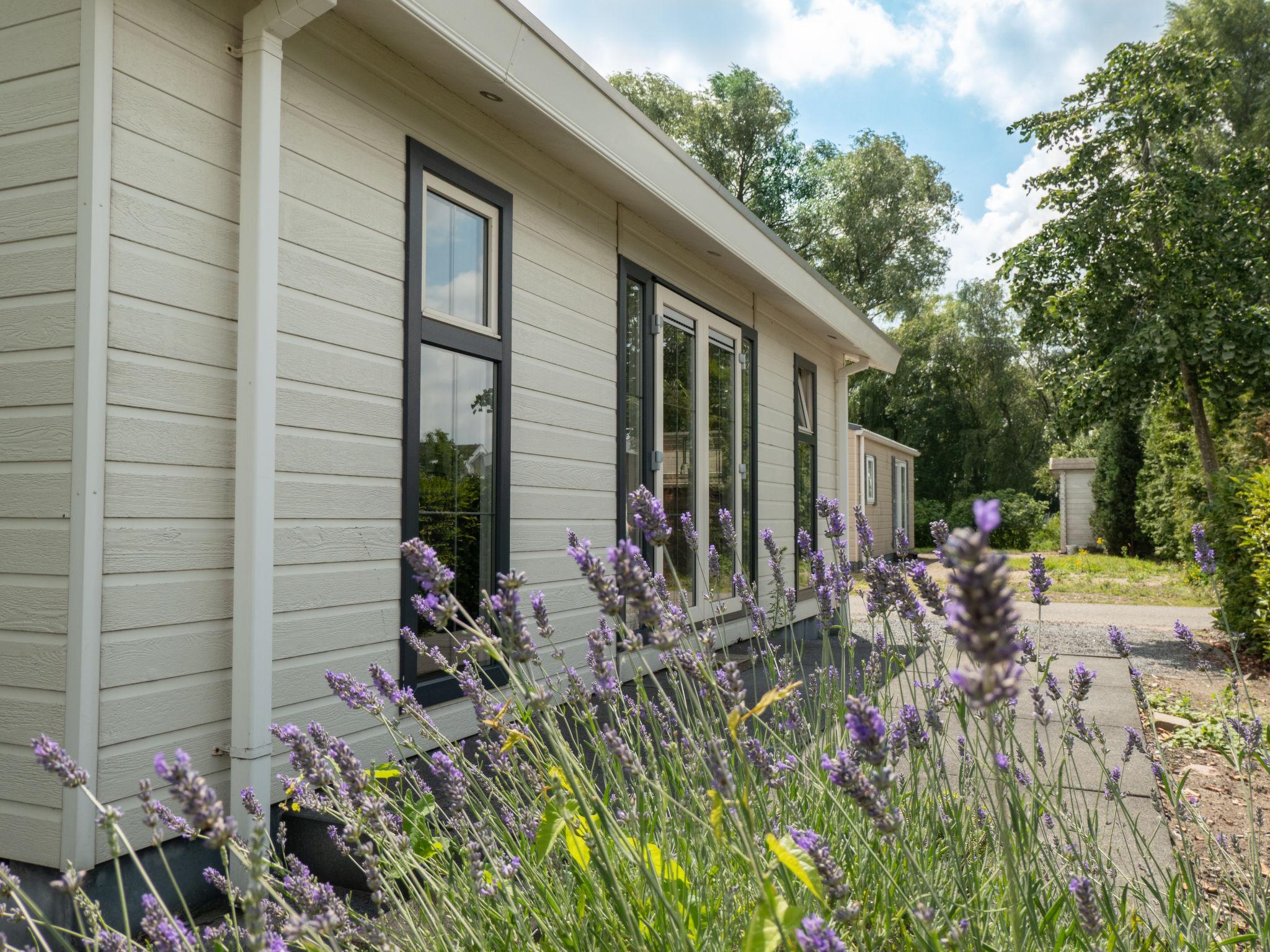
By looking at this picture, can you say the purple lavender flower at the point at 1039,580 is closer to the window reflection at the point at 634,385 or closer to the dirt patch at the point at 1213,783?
the dirt patch at the point at 1213,783

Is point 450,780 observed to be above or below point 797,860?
below

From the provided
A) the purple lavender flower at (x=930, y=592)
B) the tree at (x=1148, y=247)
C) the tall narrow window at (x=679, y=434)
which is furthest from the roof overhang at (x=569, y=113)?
the tree at (x=1148, y=247)

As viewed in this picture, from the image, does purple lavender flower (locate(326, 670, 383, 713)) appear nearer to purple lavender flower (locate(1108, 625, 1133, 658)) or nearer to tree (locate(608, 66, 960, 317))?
purple lavender flower (locate(1108, 625, 1133, 658))

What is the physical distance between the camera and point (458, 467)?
11.7 feet

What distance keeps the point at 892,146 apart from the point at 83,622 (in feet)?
79.6

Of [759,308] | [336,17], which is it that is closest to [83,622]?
[336,17]

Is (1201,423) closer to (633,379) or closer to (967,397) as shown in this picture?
(633,379)

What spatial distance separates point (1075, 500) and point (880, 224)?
8.79 meters

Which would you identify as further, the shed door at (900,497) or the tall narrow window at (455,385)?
the shed door at (900,497)

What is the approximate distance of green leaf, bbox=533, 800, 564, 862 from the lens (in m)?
1.03

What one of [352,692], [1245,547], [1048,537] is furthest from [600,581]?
[1048,537]

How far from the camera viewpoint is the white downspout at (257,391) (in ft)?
8.16

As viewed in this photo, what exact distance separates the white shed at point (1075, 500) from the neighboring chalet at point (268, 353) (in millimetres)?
19600

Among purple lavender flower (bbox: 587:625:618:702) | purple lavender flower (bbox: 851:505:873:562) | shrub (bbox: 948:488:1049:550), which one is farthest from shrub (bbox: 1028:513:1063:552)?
Result: purple lavender flower (bbox: 587:625:618:702)
